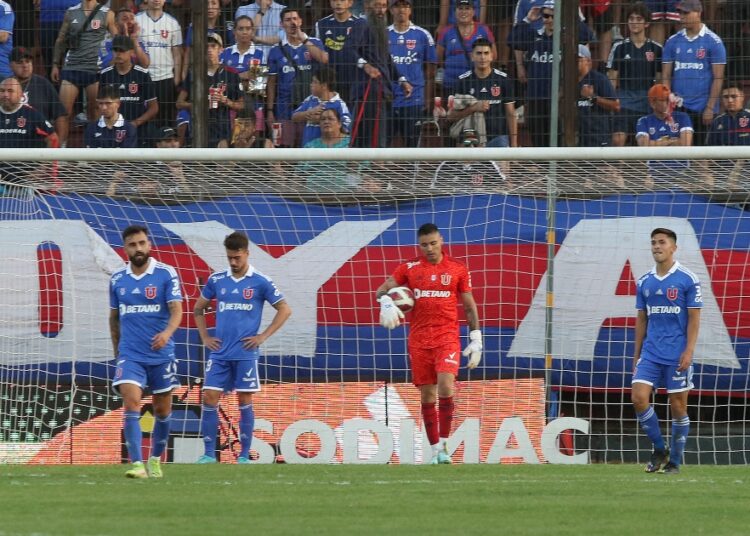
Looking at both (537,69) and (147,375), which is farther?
(537,69)

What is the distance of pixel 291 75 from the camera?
14.0 m

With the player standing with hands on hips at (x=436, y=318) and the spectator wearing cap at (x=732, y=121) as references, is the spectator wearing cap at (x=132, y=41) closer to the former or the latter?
the player standing with hands on hips at (x=436, y=318)

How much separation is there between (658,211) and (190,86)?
189 inches

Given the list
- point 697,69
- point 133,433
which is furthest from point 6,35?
point 697,69

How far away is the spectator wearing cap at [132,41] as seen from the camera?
14.4 meters

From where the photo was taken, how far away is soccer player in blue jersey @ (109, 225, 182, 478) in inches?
409

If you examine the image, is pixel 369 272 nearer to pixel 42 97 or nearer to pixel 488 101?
pixel 488 101

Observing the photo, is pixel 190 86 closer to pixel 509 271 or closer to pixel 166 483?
pixel 509 271

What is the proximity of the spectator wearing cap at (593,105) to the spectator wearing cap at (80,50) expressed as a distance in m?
5.02

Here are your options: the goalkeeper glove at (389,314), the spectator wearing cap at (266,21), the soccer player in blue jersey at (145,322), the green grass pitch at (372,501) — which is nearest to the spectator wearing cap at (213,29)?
the spectator wearing cap at (266,21)

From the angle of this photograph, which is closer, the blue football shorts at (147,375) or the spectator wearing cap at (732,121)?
the blue football shorts at (147,375)

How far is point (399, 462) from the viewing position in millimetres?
13266

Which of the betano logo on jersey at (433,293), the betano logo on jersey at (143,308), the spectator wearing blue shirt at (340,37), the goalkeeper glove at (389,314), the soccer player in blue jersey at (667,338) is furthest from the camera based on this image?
the spectator wearing blue shirt at (340,37)

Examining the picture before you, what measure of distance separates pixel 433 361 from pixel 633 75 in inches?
141
